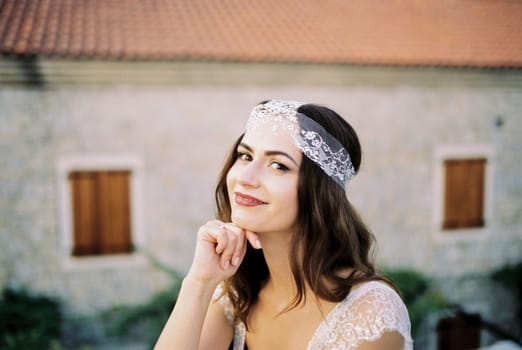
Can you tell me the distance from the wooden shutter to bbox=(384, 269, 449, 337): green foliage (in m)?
1.03

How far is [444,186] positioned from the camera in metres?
7.94

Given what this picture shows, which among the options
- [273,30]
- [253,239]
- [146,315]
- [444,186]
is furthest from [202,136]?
[253,239]

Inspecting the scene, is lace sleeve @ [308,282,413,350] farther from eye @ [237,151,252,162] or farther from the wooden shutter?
the wooden shutter

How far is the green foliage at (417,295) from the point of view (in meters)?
7.35

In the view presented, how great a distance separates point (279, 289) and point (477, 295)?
758 centimetres

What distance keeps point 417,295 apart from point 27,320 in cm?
582

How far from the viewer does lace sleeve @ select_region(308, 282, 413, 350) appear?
161 centimetres

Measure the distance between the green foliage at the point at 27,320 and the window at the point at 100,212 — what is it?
822 millimetres

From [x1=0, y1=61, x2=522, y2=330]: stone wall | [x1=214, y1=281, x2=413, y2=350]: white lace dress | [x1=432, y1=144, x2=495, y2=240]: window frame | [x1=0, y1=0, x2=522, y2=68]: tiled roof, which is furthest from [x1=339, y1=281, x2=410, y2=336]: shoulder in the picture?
[x1=432, y1=144, x2=495, y2=240]: window frame

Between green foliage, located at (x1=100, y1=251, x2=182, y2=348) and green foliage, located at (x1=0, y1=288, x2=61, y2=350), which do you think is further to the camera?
green foliage, located at (x1=100, y1=251, x2=182, y2=348)

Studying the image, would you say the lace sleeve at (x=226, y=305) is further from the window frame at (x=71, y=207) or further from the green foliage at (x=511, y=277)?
the green foliage at (x=511, y=277)

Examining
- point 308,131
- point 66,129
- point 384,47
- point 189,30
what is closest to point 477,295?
point 384,47

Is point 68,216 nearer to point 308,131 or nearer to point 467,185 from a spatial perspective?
point 308,131

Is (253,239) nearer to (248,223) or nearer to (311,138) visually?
(248,223)
